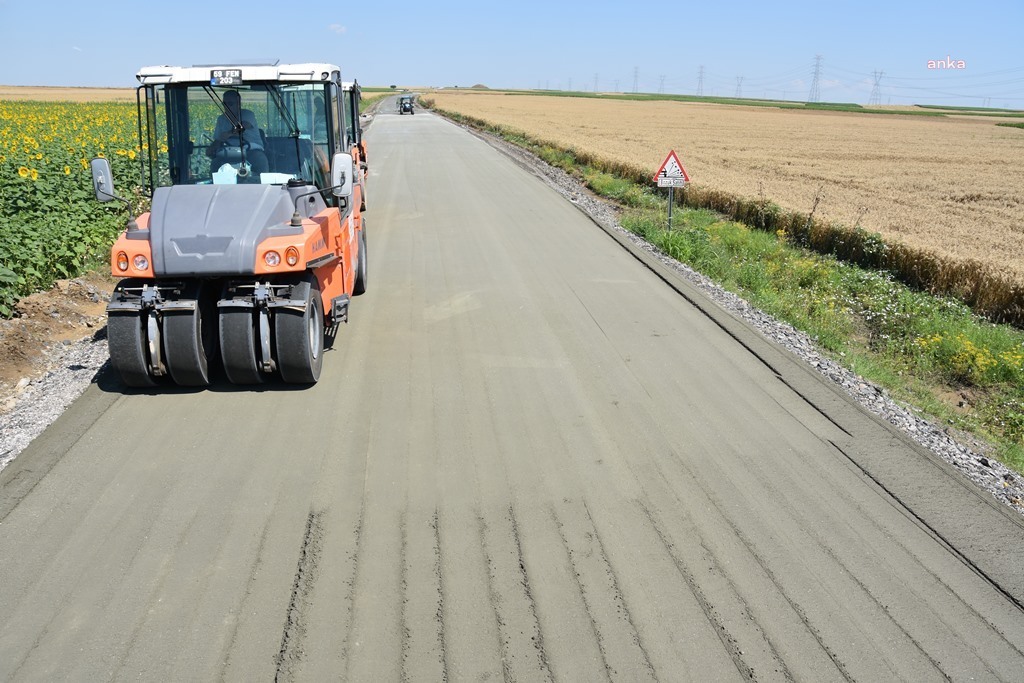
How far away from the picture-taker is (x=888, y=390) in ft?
26.2

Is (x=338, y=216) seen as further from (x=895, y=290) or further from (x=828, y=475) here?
(x=895, y=290)

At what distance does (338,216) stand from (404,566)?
4175 mm

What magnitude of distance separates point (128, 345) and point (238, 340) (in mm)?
848

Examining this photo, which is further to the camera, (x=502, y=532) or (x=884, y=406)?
(x=884, y=406)

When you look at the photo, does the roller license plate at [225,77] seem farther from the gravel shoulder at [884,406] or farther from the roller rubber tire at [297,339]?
the gravel shoulder at [884,406]

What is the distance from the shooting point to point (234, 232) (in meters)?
6.40

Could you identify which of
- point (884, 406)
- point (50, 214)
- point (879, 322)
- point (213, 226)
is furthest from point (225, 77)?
point (879, 322)

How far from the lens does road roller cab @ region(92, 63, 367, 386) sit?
6.38m

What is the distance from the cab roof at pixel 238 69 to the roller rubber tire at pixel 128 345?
2.32 m

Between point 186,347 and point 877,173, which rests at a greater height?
point 877,173

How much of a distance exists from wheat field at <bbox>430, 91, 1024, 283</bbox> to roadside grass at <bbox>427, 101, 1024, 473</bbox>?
4.84ft

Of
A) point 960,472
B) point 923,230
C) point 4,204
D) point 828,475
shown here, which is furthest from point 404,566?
point 923,230

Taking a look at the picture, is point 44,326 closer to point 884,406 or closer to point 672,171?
point 884,406

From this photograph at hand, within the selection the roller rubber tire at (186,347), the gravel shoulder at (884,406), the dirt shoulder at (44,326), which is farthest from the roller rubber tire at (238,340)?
the gravel shoulder at (884,406)
